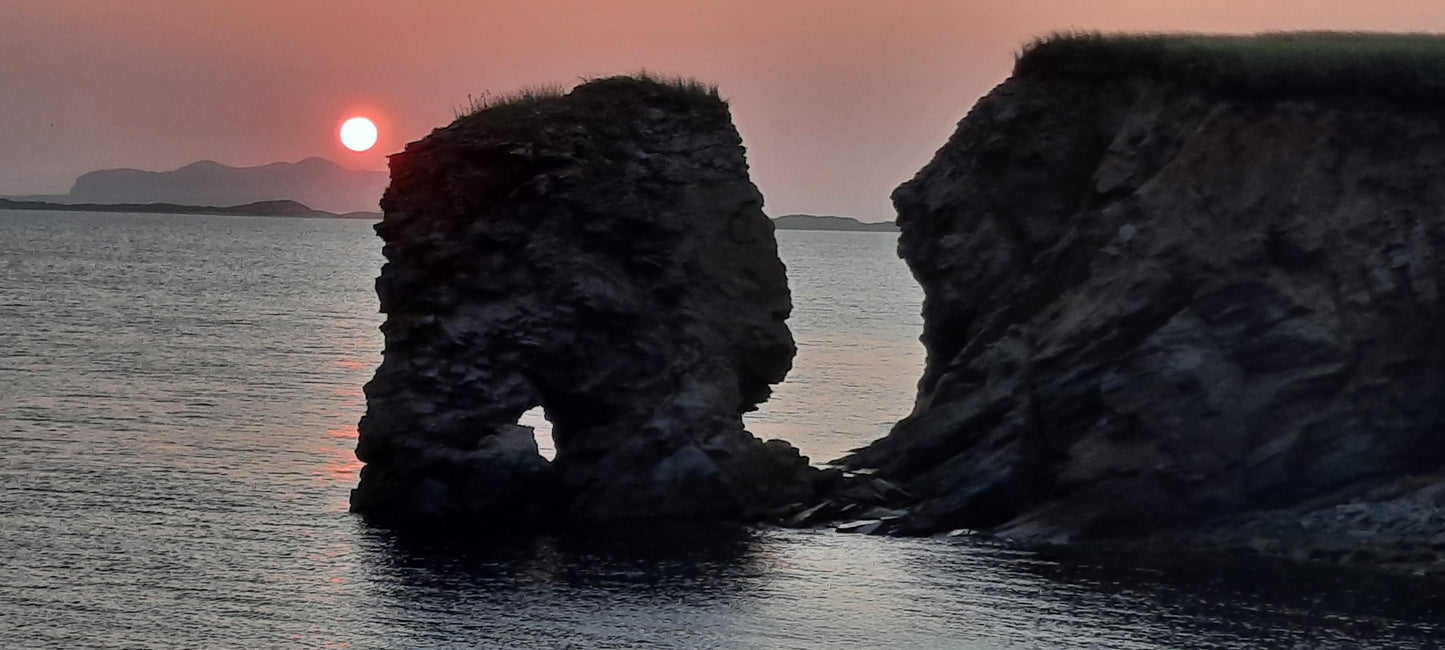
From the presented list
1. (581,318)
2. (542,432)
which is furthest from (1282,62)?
(542,432)

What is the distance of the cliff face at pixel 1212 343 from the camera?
49.2 metres

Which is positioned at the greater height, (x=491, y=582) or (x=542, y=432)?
(x=542, y=432)

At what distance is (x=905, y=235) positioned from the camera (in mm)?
60312

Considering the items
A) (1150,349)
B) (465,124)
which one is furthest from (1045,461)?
(465,124)

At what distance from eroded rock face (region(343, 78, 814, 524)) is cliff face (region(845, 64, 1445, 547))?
6556 mm

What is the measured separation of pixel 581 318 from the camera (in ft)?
176

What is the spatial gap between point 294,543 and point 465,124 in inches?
607

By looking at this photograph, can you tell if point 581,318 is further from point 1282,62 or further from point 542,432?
point 1282,62

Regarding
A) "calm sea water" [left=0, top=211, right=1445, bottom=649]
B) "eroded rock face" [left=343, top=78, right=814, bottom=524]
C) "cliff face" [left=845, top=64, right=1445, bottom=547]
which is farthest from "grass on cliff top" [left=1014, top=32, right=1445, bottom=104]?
"calm sea water" [left=0, top=211, right=1445, bottom=649]

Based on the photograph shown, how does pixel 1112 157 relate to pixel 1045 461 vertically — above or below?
above

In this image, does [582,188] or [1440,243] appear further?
[582,188]

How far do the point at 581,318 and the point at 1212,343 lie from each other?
717 inches

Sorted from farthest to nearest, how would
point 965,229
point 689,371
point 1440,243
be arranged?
point 965,229 → point 689,371 → point 1440,243

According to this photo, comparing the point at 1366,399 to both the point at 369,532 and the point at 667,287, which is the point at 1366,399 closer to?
the point at 667,287
